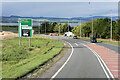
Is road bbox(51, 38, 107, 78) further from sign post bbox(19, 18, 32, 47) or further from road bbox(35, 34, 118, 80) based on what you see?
sign post bbox(19, 18, 32, 47)

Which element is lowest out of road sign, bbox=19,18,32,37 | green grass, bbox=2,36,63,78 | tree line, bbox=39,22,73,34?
green grass, bbox=2,36,63,78

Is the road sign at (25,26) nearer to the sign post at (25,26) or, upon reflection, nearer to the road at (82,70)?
the sign post at (25,26)

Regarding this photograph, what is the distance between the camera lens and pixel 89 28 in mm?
94250

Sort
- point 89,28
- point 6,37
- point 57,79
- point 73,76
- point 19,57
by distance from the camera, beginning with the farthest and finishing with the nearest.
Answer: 1. point 89,28
2. point 6,37
3. point 19,57
4. point 73,76
5. point 57,79

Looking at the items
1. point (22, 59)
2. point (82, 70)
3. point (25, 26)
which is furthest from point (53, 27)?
point (82, 70)

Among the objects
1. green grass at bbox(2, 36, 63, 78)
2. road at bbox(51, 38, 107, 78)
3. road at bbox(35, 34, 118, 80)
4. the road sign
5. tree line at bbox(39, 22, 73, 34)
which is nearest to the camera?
road at bbox(35, 34, 118, 80)

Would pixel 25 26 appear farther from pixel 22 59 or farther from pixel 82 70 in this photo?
pixel 82 70

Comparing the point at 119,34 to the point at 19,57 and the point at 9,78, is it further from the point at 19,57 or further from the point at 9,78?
the point at 9,78

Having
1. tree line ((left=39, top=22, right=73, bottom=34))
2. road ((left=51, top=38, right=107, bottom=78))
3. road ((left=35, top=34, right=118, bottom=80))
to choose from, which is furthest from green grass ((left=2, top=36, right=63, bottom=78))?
tree line ((left=39, top=22, right=73, bottom=34))

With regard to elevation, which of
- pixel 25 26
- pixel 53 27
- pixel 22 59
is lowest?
pixel 22 59

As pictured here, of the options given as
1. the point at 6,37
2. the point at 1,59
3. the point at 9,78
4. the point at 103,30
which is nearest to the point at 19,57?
the point at 1,59

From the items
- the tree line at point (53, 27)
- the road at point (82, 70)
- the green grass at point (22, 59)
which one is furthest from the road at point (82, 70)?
the tree line at point (53, 27)

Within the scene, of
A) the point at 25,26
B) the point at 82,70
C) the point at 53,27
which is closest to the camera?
the point at 82,70

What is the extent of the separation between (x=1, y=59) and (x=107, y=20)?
81003 millimetres
